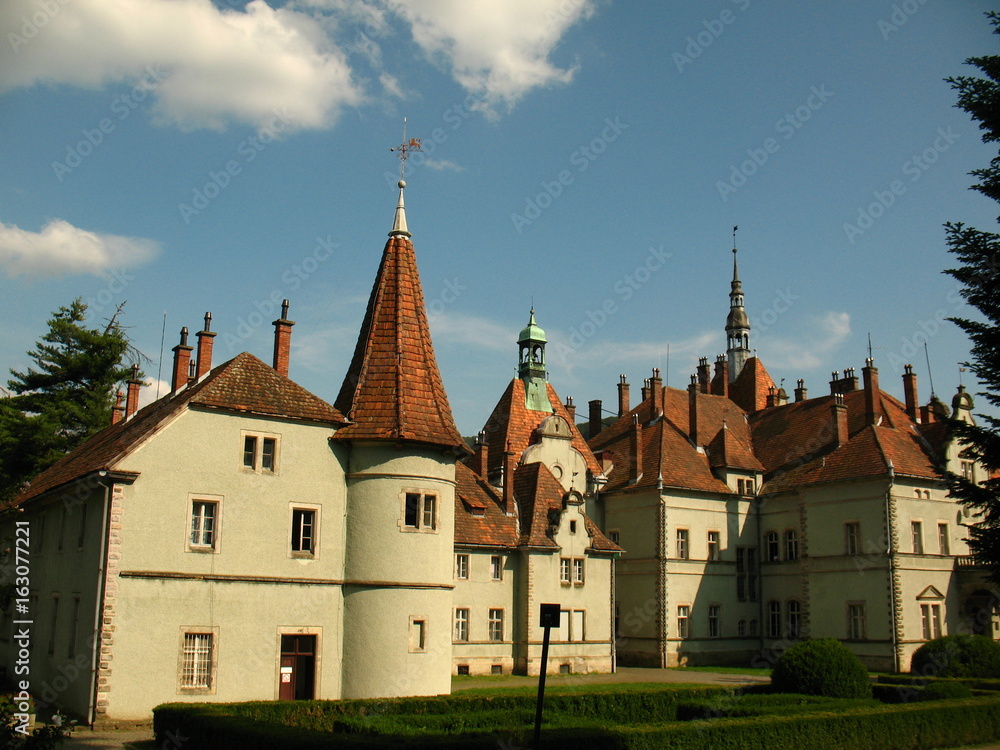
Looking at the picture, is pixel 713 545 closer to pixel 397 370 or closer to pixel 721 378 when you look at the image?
pixel 721 378

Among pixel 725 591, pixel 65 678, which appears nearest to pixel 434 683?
pixel 65 678

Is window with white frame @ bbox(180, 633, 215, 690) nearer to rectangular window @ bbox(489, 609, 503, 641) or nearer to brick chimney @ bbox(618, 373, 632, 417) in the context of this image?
rectangular window @ bbox(489, 609, 503, 641)

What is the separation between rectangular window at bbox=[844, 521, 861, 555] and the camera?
1766 inches

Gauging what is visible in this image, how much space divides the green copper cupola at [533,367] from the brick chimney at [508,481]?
9.16 metres

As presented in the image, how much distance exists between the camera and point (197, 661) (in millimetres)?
24781

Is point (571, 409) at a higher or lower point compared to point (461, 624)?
higher

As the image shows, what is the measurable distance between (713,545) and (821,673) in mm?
22496

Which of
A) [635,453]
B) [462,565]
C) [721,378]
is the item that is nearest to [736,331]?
[721,378]

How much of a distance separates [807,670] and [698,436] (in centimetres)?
2612

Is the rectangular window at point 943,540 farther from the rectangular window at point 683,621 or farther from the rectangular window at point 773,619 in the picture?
the rectangular window at point 683,621

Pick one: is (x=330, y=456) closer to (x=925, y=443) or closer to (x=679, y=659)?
(x=679, y=659)

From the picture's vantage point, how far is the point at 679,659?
47281 mm

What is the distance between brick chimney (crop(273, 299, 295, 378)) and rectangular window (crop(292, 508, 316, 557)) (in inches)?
226

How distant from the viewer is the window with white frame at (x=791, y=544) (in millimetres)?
49250
